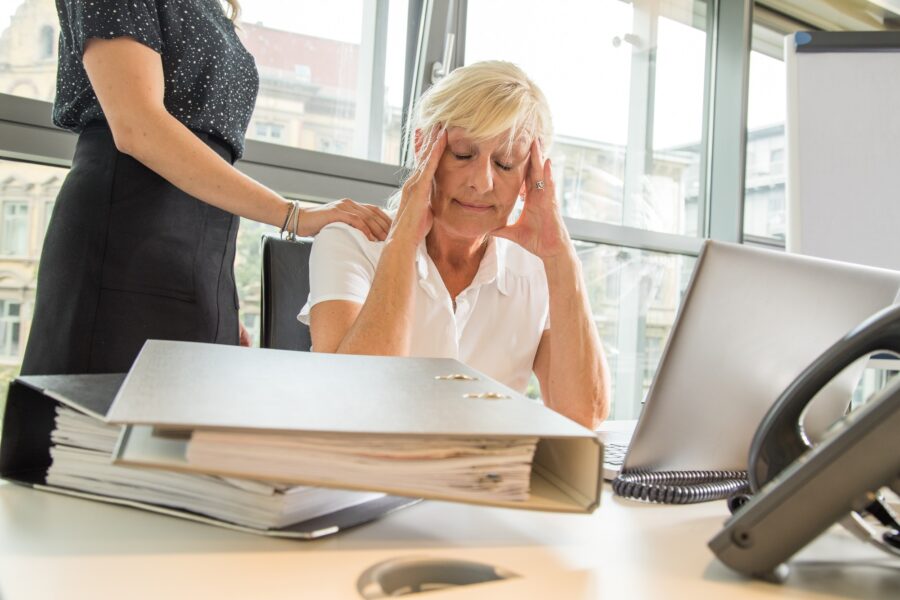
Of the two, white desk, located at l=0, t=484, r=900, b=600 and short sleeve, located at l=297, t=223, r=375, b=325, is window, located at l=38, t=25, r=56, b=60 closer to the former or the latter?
short sleeve, located at l=297, t=223, r=375, b=325

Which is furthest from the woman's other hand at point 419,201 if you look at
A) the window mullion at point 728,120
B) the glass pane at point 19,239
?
the window mullion at point 728,120

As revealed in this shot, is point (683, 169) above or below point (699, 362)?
above

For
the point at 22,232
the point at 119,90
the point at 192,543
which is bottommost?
the point at 192,543

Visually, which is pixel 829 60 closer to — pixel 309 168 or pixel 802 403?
pixel 309 168

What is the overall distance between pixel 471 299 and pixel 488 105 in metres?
0.39

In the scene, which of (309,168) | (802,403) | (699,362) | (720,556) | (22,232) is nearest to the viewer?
(720,556)

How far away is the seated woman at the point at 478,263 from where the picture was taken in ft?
4.70

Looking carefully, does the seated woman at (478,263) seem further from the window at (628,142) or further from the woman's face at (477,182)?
the window at (628,142)

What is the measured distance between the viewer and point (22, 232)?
2.09 meters

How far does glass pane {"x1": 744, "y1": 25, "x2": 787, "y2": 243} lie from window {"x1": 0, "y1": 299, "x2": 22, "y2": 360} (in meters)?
3.24

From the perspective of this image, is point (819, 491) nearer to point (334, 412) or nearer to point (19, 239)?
point (334, 412)

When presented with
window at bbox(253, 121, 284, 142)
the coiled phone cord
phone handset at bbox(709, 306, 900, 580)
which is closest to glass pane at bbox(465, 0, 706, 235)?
window at bbox(253, 121, 284, 142)

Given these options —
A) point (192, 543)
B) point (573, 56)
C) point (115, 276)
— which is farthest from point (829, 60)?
point (192, 543)

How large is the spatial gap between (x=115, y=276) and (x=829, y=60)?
216 cm
